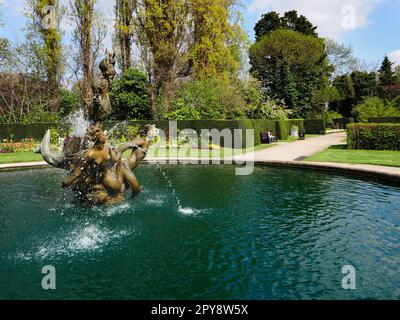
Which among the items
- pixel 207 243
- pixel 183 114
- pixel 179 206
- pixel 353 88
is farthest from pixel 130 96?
pixel 353 88

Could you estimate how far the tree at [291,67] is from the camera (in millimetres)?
49969

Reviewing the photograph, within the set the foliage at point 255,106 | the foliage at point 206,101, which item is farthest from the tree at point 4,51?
the foliage at point 255,106

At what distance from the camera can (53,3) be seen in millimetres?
35562

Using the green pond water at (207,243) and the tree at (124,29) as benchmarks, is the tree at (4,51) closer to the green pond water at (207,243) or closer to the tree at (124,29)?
the tree at (124,29)

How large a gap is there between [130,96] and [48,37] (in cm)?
1046

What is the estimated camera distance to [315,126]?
143 feet

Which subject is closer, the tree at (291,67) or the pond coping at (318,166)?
the pond coping at (318,166)

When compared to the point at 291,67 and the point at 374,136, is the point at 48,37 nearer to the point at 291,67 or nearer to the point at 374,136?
the point at 374,136

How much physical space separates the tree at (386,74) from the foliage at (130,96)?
4232 centimetres

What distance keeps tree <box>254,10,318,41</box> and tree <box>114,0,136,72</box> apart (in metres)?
31.4

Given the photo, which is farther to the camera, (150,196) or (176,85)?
(176,85)
